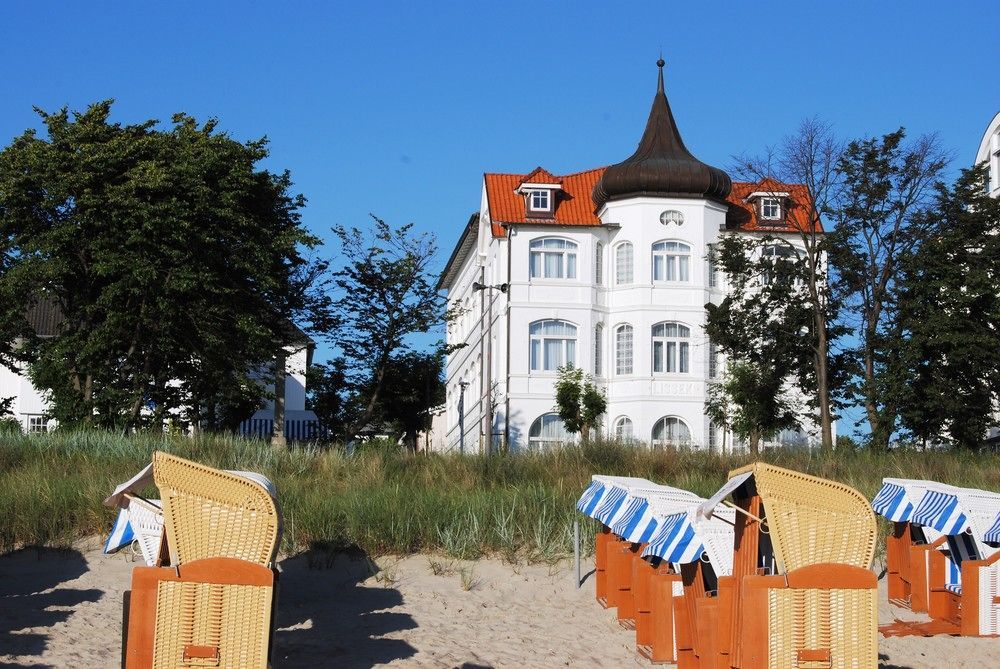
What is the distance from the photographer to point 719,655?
27.4 feet

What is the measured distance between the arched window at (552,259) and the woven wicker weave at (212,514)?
45.5 metres

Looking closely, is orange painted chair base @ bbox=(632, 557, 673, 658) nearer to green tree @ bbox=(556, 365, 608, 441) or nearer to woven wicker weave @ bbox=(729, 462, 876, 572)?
woven wicker weave @ bbox=(729, 462, 876, 572)

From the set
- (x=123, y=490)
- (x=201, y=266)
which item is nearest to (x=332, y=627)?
(x=123, y=490)

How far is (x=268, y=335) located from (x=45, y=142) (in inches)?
314

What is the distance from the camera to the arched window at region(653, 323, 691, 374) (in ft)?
174

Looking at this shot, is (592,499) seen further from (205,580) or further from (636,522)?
(205,580)

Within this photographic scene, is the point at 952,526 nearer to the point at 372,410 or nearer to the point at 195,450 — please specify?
the point at 195,450

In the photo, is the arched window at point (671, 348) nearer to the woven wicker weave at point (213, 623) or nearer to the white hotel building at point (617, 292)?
the white hotel building at point (617, 292)

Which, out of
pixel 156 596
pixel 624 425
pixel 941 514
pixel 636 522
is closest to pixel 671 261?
pixel 624 425

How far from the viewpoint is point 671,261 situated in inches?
2127

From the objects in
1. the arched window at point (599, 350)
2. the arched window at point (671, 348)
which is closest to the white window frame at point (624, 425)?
the arched window at point (599, 350)

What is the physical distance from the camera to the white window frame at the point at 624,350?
5306 cm

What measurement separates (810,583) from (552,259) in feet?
151

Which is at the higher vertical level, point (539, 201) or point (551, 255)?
point (539, 201)
